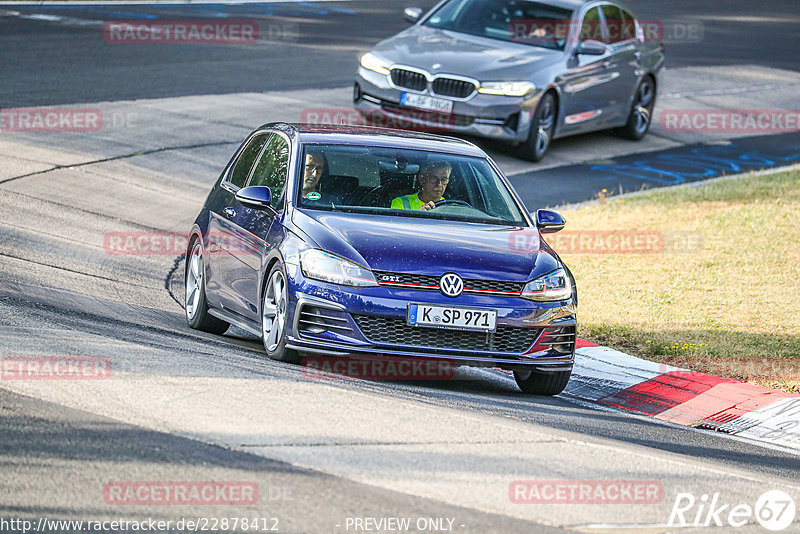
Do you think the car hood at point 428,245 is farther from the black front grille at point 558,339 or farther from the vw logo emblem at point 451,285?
the black front grille at point 558,339

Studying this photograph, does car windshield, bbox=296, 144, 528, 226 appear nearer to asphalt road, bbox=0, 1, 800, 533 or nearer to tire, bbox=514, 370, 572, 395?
tire, bbox=514, 370, 572, 395

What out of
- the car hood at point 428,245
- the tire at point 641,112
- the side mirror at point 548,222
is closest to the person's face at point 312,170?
the car hood at point 428,245

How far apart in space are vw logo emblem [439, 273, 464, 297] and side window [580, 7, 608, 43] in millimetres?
11550

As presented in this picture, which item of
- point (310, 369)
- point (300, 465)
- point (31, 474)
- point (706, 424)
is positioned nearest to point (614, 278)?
point (706, 424)

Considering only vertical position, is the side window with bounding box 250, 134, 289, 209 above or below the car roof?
below

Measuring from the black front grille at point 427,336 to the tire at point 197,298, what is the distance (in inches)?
84.1

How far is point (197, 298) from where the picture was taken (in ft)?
33.7

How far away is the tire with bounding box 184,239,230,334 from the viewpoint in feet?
33.2

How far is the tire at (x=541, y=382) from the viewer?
914cm

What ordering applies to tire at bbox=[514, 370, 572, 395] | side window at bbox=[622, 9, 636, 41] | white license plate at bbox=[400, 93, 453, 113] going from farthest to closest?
side window at bbox=[622, 9, 636, 41], white license plate at bbox=[400, 93, 453, 113], tire at bbox=[514, 370, 572, 395]

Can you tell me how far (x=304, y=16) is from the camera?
31344 millimetres

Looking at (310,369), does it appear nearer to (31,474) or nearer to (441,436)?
(441,436)

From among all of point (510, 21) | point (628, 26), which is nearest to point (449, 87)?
point (510, 21)

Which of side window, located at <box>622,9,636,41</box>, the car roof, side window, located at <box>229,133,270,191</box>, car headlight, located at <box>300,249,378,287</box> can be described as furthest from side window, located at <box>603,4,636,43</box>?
car headlight, located at <box>300,249,378,287</box>
